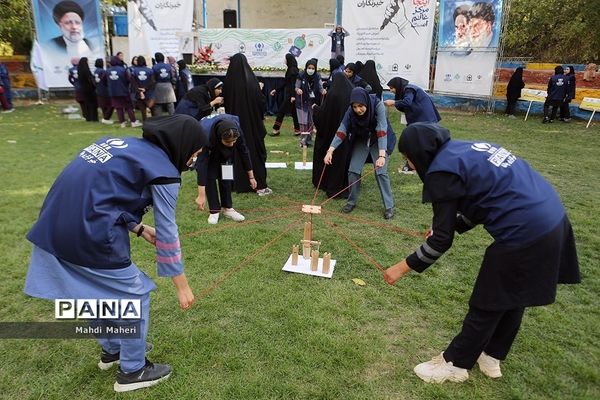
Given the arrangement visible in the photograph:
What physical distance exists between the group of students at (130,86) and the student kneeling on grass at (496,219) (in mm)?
9212

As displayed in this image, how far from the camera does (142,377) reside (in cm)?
264

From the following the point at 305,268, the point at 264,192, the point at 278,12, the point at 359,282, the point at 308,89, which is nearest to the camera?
the point at 359,282

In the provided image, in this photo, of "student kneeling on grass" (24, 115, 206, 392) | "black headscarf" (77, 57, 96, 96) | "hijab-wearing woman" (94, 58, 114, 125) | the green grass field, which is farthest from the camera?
"black headscarf" (77, 57, 96, 96)

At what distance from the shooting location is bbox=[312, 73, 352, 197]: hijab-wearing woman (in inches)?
238

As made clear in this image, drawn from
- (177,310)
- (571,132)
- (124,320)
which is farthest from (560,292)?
(571,132)

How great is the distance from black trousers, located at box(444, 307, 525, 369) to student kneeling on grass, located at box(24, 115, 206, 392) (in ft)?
5.34

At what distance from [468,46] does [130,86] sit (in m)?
9.95

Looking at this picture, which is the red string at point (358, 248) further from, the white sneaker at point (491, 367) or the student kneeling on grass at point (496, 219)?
the student kneeling on grass at point (496, 219)

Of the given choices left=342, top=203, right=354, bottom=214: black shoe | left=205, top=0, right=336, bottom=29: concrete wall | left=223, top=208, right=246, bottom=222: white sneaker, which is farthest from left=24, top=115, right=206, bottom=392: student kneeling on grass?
left=205, top=0, right=336, bottom=29: concrete wall

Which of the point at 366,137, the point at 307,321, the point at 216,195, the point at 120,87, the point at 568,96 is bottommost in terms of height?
the point at 307,321

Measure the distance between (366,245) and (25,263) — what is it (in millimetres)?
3412

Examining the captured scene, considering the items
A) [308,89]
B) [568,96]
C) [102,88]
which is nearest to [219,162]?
[308,89]

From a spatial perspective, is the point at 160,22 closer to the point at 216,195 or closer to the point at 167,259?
the point at 216,195

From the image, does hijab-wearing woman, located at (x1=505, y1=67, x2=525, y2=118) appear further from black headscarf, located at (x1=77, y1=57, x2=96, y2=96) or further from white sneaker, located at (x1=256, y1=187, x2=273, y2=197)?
black headscarf, located at (x1=77, y1=57, x2=96, y2=96)
